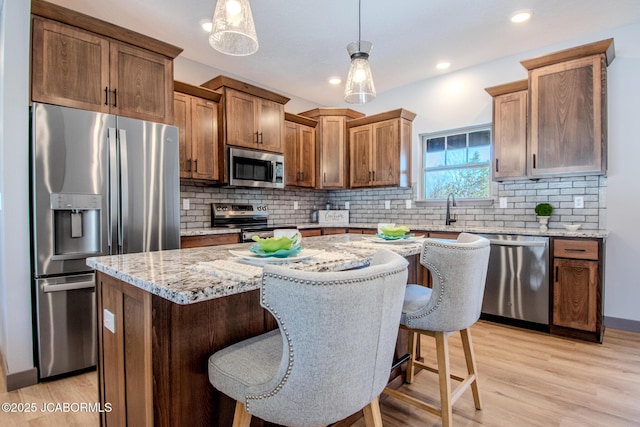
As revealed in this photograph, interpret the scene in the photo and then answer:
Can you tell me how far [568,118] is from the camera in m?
3.05

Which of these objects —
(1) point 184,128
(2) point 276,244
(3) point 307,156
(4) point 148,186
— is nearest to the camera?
(2) point 276,244

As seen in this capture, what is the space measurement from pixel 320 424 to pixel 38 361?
2.30 m

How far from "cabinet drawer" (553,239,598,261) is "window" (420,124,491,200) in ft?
3.79

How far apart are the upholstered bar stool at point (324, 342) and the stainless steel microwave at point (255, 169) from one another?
2986mm

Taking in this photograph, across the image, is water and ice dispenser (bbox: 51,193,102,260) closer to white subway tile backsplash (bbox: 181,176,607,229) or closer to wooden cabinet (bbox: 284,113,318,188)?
white subway tile backsplash (bbox: 181,176,607,229)

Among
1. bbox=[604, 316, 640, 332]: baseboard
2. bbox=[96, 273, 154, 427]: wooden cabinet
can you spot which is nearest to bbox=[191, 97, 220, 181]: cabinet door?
bbox=[96, 273, 154, 427]: wooden cabinet

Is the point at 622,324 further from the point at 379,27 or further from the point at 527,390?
the point at 379,27

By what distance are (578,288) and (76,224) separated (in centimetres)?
390

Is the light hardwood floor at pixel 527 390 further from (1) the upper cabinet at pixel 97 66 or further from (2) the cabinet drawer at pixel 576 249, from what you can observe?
(1) the upper cabinet at pixel 97 66

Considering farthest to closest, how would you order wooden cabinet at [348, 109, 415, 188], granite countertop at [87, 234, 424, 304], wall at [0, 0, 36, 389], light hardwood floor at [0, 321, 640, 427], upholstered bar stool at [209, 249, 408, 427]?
wooden cabinet at [348, 109, 415, 188], wall at [0, 0, 36, 389], light hardwood floor at [0, 321, 640, 427], granite countertop at [87, 234, 424, 304], upholstered bar stool at [209, 249, 408, 427]

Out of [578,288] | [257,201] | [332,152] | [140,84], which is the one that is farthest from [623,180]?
[140,84]

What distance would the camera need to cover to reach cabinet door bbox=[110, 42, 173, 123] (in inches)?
102

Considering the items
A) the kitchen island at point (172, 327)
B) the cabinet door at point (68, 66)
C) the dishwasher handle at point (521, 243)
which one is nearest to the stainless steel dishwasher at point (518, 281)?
the dishwasher handle at point (521, 243)

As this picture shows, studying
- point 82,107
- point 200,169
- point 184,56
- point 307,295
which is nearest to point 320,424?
point 307,295
